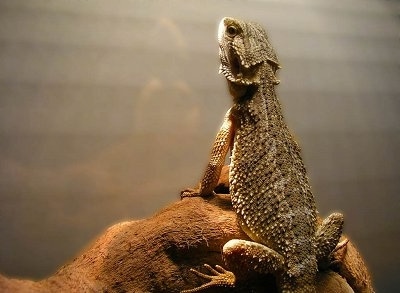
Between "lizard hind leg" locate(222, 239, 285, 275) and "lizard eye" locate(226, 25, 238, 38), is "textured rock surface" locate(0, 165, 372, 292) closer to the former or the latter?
"lizard hind leg" locate(222, 239, 285, 275)

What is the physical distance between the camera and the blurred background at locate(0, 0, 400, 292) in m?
2.84

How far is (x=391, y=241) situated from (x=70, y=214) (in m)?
2.54

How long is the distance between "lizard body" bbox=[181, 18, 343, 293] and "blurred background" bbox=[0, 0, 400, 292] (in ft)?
2.24

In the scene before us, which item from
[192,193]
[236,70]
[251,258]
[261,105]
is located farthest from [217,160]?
[251,258]

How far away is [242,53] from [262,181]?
28.0 inches

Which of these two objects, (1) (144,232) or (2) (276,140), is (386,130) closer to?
(2) (276,140)

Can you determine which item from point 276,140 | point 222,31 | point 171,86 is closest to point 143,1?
point 171,86

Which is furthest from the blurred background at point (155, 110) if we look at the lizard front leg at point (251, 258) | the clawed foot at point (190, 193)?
the lizard front leg at point (251, 258)

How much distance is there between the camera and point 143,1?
3080mm

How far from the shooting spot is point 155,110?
312 centimetres

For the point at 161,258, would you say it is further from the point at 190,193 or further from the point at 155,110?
the point at 155,110

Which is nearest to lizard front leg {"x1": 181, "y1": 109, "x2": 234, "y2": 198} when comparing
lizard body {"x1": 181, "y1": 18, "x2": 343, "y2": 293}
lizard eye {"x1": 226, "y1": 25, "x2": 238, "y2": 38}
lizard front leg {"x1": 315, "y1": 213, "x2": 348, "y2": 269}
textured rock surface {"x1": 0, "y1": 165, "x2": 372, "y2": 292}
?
lizard body {"x1": 181, "y1": 18, "x2": 343, "y2": 293}

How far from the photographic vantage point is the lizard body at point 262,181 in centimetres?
207

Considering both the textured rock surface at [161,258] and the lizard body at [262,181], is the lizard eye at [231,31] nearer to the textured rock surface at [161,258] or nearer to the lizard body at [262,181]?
the lizard body at [262,181]
